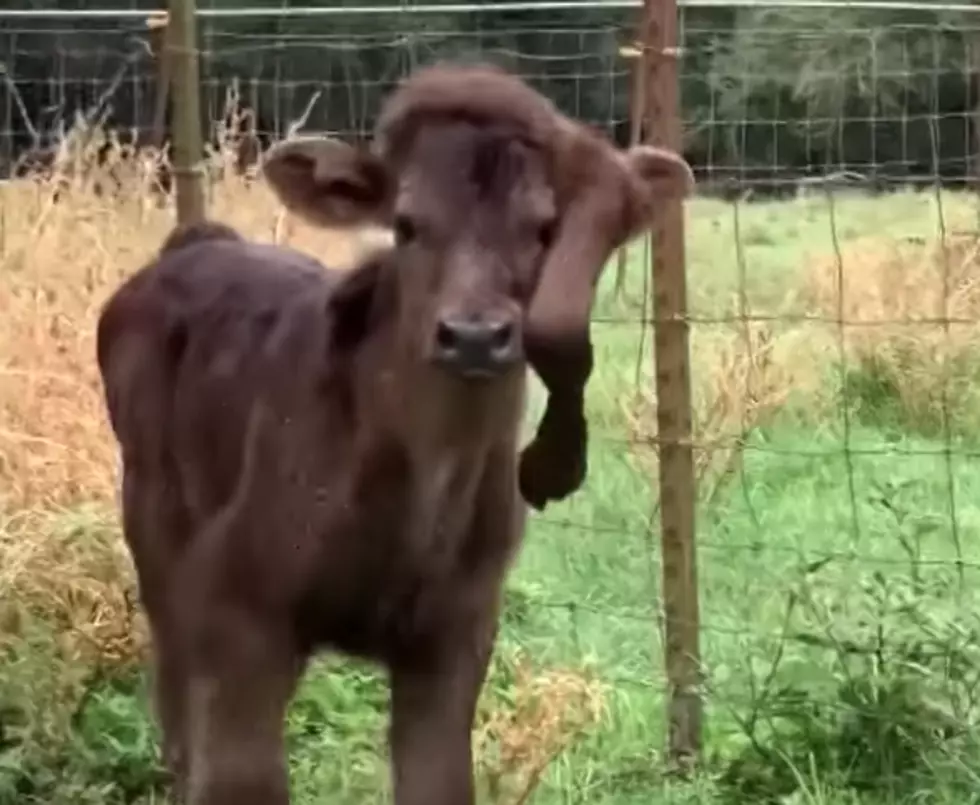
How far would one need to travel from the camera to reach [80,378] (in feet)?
24.7

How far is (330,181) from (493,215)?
0.50 metres

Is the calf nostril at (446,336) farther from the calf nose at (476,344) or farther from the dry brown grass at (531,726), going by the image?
the dry brown grass at (531,726)

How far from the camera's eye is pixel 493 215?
144 inches

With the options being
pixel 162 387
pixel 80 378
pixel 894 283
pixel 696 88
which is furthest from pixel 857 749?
pixel 696 88

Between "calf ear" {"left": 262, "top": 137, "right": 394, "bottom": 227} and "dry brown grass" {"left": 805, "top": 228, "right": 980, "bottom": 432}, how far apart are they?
Answer: 4877 mm

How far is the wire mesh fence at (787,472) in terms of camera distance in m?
5.34

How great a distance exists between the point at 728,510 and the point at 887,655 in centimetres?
274

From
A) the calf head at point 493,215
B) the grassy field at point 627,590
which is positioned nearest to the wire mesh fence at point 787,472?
the grassy field at point 627,590

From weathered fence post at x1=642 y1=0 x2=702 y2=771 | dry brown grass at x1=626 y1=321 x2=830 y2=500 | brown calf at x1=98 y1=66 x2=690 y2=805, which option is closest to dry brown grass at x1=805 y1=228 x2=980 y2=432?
dry brown grass at x1=626 y1=321 x2=830 y2=500

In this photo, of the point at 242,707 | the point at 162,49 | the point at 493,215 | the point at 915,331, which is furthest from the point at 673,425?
the point at 915,331

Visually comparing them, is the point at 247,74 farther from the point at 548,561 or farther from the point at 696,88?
the point at 548,561

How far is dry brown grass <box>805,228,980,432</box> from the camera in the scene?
9523 mm

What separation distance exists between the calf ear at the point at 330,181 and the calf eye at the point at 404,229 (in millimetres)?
147

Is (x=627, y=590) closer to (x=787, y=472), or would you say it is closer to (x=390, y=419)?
(x=787, y=472)
